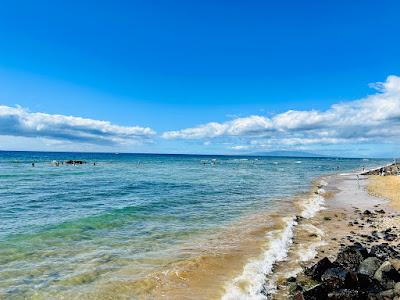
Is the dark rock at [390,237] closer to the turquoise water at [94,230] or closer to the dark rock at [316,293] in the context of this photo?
the turquoise water at [94,230]

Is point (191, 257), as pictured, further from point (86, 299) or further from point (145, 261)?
point (86, 299)

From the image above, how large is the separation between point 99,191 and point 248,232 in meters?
23.8

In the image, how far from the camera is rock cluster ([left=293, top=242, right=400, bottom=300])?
11.1 meters

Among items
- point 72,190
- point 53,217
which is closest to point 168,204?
point 53,217

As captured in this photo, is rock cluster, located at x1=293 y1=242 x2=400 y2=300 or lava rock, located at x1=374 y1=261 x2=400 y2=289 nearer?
rock cluster, located at x1=293 y1=242 x2=400 y2=300

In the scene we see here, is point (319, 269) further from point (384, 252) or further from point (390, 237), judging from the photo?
point (390, 237)

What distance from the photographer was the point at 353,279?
1176cm

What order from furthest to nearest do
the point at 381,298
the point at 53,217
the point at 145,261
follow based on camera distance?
the point at 53,217 → the point at 145,261 → the point at 381,298

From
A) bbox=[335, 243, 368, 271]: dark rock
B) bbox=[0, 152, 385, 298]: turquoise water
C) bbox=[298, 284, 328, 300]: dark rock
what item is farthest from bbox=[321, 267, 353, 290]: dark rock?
bbox=[0, 152, 385, 298]: turquoise water

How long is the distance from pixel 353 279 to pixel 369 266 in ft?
7.35

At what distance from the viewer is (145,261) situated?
51.6 ft

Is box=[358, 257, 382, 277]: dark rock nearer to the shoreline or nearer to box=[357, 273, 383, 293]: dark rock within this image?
box=[357, 273, 383, 293]: dark rock

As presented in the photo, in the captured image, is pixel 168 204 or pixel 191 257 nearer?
pixel 191 257

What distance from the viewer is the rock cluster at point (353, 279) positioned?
1105 centimetres
